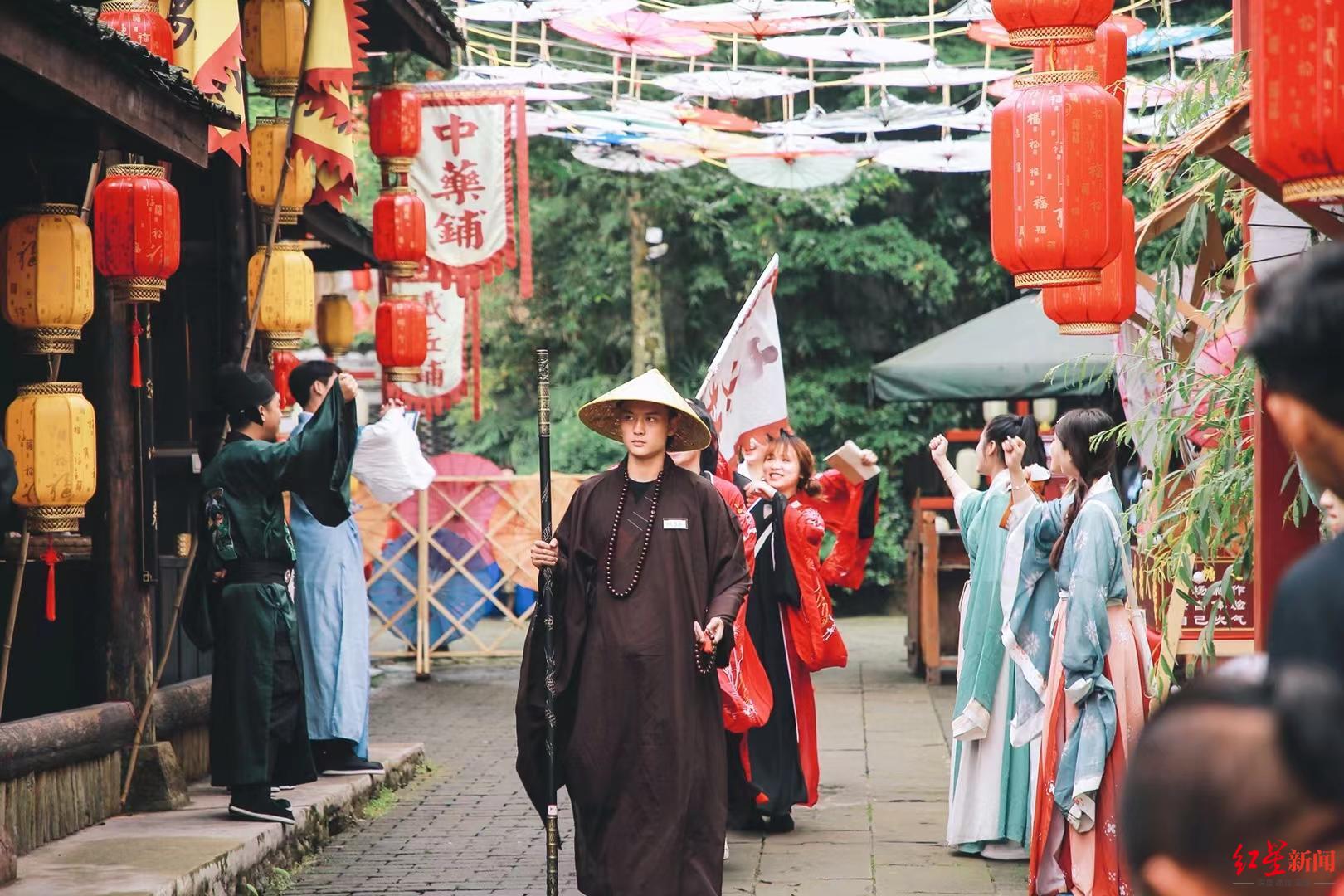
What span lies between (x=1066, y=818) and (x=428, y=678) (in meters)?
8.86

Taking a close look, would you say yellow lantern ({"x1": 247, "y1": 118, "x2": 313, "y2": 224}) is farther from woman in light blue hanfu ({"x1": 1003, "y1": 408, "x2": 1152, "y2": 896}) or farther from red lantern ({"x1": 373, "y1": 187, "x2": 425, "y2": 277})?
woman in light blue hanfu ({"x1": 1003, "y1": 408, "x2": 1152, "y2": 896})

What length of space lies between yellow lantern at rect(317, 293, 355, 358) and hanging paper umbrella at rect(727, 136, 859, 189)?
3.63m

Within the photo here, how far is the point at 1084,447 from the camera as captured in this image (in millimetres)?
6473

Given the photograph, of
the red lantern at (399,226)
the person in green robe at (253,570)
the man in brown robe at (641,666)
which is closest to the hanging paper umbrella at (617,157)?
the red lantern at (399,226)

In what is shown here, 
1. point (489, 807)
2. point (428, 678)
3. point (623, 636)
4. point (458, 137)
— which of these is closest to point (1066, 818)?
point (623, 636)

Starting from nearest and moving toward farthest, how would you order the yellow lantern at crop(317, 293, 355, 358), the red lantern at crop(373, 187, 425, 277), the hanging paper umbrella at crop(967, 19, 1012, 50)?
the red lantern at crop(373, 187, 425, 277), the hanging paper umbrella at crop(967, 19, 1012, 50), the yellow lantern at crop(317, 293, 355, 358)

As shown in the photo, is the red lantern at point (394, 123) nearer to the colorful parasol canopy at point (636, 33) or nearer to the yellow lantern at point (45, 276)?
the colorful parasol canopy at point (636, 33)

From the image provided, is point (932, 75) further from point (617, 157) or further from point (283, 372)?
point (283, 372)

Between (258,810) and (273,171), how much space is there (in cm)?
325

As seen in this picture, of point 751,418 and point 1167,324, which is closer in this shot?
point 1167,324

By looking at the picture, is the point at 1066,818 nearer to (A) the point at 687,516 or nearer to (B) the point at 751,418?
(A) the point at 687,516

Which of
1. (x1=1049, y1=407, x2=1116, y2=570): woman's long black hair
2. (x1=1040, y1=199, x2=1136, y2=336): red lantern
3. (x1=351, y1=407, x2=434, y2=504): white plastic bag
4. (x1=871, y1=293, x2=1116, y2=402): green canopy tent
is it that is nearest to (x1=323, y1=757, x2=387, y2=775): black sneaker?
(x1=351, y1=407, x2=434, y2=504): white plastic bag

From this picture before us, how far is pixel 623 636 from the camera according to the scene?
6.23 meters

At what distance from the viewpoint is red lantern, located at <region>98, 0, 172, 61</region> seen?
6.74m
